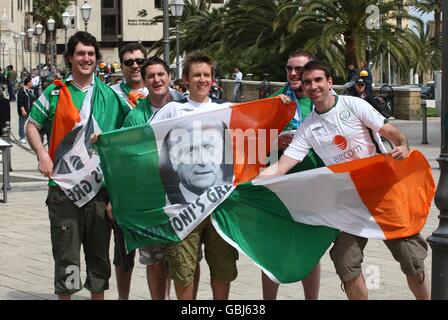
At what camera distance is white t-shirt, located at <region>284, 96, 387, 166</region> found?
21.6 feet

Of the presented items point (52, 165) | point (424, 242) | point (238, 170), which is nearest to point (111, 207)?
point (52, 165)

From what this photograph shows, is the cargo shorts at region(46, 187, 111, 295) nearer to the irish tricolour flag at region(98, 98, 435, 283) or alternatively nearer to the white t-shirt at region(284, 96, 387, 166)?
the irish tricolour flag at region(98, 98, 435, 283)

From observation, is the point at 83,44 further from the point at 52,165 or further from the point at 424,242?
the point at 424,242

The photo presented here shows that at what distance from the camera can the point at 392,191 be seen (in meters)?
6.64

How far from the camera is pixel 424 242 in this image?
6.66 m

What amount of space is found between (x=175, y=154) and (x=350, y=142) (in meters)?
1.15

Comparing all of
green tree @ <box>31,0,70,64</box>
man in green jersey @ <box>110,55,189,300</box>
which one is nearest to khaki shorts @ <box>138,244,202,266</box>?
man in green jersey @ <box>110,55,189,300</box>

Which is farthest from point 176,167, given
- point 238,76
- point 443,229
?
point 238,76

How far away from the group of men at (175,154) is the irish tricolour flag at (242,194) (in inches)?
2.3

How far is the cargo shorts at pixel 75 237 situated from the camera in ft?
23.0

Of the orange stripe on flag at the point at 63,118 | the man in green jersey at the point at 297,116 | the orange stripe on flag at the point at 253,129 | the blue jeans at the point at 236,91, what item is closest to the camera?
the orange stripe on flag at the point at 253,129

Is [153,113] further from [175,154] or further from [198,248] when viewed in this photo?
[198,248]

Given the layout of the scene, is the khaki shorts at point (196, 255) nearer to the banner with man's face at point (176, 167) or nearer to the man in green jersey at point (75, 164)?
the banner with man's face at point (176, 167)

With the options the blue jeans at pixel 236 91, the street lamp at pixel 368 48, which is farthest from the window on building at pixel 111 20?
the street lamp at pixel 368 48
